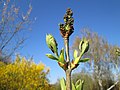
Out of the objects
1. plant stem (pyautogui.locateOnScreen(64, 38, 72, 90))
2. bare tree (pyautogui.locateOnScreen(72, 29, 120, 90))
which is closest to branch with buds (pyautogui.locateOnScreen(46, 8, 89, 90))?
plant stem (pyautogui.locateOnScreen(64, 38, 72, 90))

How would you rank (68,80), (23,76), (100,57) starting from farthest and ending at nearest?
(100,57)
(23,76)
(68,80)

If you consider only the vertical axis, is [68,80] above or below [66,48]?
below

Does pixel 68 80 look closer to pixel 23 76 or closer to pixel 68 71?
pixel 68 71

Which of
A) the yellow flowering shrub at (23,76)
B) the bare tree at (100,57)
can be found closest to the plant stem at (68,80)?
the yellow flowering shrub at (23,76)

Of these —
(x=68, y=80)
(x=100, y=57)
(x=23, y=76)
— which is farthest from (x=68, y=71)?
(x=100, y=57)

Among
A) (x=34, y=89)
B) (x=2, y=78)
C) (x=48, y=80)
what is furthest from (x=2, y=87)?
(x=48, y=80)

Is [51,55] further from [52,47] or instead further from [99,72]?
[99,72]

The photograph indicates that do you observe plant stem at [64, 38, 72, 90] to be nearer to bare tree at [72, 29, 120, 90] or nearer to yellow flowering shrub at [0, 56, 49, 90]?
yellow flowering shrub at [0, 56, 49, 90]

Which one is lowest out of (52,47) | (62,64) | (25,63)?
(62,64)

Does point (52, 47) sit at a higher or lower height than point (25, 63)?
lower
